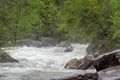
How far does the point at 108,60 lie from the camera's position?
13859 mm

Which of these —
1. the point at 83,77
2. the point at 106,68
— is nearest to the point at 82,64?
the point at 106,68

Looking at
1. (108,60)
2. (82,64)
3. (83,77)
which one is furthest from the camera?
(82,64)

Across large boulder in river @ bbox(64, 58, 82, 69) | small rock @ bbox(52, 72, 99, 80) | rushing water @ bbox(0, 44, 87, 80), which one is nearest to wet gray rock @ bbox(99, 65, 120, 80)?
small rock @ bbox(52, 72, 99, 80)

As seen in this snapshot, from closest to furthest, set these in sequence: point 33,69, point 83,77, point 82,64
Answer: point 83,77, point 33,69, point 82,64

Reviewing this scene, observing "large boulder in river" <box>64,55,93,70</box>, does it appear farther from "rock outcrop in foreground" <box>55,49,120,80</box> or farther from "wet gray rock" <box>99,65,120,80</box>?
"wet gray rock" <box>99,65,120,80</box>

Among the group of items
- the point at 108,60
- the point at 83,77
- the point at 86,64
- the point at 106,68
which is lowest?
the point at 83,77

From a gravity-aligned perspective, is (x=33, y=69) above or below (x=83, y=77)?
above

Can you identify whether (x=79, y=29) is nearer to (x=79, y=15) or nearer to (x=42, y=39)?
(x=79, y=15)

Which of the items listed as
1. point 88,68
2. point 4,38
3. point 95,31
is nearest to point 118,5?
point 95,31

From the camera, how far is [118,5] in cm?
3055

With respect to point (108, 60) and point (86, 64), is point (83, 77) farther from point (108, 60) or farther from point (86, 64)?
point (86, 64)

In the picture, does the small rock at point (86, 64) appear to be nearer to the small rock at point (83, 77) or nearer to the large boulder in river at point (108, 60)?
the large boulder in river at point (108, 60)

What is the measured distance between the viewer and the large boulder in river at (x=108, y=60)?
13.6 meters

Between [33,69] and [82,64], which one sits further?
[82,64]
